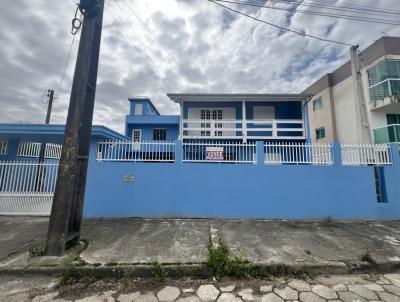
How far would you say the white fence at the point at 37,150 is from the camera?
1123 centimetres

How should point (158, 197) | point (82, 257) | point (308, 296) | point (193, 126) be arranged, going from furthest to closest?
1. point (193, 126)
2. point (158, 197)
3. point (82, 257)
4. point (308, 296)

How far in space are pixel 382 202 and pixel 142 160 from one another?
826 centimetres

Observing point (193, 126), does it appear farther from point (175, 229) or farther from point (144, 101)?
point (144, 101)

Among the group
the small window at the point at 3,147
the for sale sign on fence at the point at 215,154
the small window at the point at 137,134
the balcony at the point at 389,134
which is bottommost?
the for sale sign on fence at the point at 215,154

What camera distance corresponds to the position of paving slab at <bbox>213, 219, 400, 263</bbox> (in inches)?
151

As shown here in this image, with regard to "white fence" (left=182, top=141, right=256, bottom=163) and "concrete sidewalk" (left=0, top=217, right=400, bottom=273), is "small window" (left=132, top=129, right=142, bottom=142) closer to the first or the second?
"concrete sidewalk" (left=0, top=217, right=400, bottom=273)

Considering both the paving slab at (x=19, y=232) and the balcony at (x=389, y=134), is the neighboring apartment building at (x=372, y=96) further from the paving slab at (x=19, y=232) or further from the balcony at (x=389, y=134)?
the paving slab at (x=19, y=232)

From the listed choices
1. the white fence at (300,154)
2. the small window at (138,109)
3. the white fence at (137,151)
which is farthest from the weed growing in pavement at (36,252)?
the small window at (138,109)

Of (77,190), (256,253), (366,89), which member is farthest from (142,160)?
(366,89)

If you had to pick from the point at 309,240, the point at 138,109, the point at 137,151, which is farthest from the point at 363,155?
the point at 138,109

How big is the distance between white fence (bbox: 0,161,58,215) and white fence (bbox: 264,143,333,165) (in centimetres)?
766

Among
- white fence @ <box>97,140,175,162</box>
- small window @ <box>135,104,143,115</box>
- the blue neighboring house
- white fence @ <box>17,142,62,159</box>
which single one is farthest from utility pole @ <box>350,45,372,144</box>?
small window @ <box>135,104,143,115</box>

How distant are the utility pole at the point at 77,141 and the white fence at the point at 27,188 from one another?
331 cm

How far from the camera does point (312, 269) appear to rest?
11.3ft
